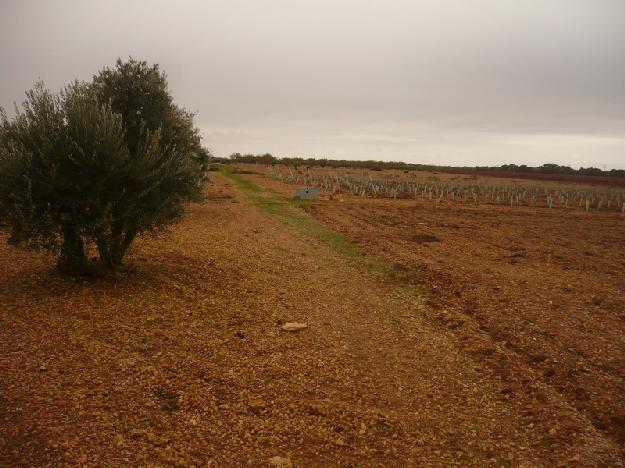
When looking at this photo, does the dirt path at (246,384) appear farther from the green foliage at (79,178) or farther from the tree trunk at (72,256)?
the green foliage at (79,178)

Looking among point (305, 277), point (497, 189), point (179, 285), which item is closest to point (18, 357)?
point (179, 285)

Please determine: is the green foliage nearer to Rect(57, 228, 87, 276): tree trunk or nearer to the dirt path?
Rect(57, 228, 87, 276): tree trunk

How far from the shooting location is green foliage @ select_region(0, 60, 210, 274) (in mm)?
7566

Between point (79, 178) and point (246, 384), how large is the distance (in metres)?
4.77

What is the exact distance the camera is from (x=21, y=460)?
12.8ft

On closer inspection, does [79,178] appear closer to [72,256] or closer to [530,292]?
[72,256]

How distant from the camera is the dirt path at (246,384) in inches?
175

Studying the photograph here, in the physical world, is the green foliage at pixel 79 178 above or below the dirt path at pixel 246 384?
above

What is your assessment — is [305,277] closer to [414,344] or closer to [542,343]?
[414,344]

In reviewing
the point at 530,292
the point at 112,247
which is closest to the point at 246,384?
the point at 112,247

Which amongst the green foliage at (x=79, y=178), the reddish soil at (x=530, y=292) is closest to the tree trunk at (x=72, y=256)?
the green foliage at (x=79, y=178)

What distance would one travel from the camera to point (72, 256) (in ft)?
27.8

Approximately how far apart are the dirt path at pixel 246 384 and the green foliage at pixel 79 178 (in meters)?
0.96

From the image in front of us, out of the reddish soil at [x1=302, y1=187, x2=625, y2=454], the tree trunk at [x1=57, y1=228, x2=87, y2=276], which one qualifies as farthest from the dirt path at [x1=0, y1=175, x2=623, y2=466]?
the reddish soil at [x1=302, y1=187, x2=625, y2=454]
